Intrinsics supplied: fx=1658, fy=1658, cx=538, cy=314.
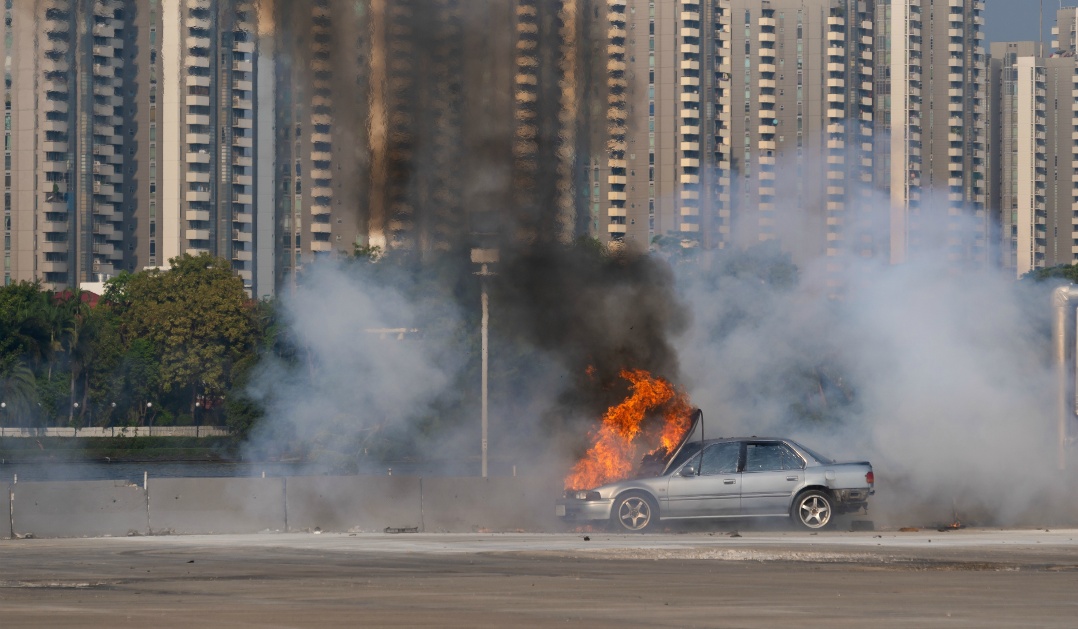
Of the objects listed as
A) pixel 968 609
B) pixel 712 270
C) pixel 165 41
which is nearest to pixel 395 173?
pixel 712 270

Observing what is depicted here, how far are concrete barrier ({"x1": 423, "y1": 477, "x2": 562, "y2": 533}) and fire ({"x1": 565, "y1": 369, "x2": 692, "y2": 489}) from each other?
2.49 ft

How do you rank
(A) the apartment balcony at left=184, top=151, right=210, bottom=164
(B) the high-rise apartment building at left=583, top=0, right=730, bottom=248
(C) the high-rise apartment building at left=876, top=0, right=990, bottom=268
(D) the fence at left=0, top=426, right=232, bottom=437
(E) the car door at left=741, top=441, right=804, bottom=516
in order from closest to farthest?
(E) the car door at left=741, top=441, right=804, bottom=516
(B) the high-rise apartment building at left=583, top=0, right=730, bottom=248
(D) the fence at left=0, top=426, right=232, bottom=437
(A) the apartment balcony at left=184, top=151, right=210, bottom=164
(C) the high-rise apartment building at left=876, top=0, right=990, bottom=268

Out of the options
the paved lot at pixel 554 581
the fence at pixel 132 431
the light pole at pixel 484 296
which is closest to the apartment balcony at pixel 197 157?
the fence at pixel 132 431

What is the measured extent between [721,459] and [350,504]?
272 inches

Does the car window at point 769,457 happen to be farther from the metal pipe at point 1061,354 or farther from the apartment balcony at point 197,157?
the apartment balcony at point 197,157

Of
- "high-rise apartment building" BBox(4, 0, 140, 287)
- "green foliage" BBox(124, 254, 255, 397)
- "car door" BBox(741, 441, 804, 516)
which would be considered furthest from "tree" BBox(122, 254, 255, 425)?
"car door" BBox(741, 441, 804, 516)

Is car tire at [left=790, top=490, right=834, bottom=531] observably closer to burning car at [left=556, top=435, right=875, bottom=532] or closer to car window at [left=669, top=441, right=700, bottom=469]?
burning car at [left=556, top=435, right=875, bottom=532]

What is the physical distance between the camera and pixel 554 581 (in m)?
18.2

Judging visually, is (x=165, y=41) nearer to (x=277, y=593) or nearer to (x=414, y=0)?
(x=414, y=0)

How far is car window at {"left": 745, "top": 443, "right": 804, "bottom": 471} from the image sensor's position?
2597 cm

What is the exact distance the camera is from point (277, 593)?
1706cm

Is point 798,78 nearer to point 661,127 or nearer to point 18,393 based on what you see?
point 661,127

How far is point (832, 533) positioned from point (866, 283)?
7.14 m

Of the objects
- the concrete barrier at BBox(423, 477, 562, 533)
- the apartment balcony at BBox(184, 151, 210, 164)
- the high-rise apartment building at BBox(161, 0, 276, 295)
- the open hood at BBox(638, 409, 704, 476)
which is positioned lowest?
the concrete barrier at BBox(423, 477, 562, 533)
